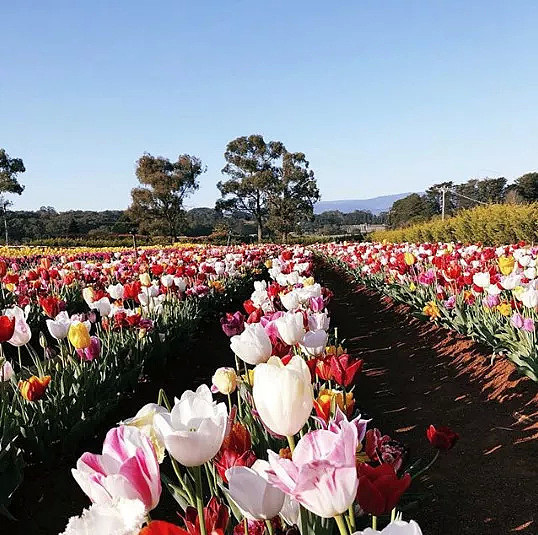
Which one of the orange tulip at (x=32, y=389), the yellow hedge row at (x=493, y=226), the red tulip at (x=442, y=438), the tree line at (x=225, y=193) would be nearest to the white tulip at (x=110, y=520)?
the red tulip at (x=442, y=438)

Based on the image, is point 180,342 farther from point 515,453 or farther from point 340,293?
point 340,293

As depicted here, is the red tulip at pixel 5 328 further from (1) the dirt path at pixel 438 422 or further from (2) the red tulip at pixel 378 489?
(2) the red tulip at pixel 378 489

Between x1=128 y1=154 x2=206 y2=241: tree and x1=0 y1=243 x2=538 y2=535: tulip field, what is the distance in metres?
33.3

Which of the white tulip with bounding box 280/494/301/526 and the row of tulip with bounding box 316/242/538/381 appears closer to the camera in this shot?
the white tulip with bounding box 280/494/301/526

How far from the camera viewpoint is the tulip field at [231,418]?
0.77 metres

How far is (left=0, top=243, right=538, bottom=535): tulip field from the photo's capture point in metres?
0.77

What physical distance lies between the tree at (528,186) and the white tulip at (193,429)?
63.6 m

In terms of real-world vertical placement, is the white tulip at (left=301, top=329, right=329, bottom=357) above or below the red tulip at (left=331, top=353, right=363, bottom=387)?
above

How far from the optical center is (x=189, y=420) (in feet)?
3.13

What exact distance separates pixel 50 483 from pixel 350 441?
239cm

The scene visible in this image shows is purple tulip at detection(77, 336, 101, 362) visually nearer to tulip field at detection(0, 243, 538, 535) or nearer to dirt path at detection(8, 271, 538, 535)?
tulip field at detection(0, 243, 538, 535)

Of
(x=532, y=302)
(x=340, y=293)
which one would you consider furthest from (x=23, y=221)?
(x=532, y=302)

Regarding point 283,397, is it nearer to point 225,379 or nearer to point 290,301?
point 225,379

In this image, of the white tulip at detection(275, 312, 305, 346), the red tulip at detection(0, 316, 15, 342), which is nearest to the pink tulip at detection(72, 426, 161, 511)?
the white tulip at detection(275, 312, 305, 346)
